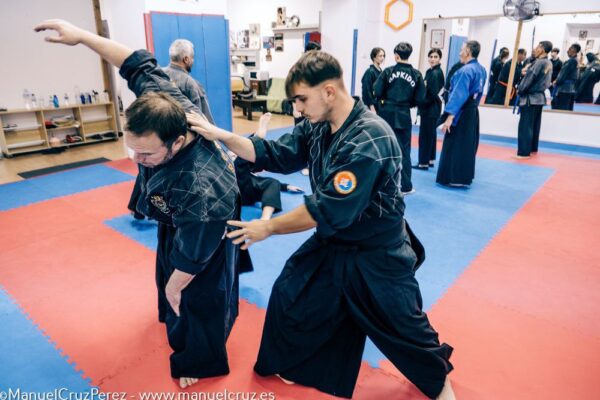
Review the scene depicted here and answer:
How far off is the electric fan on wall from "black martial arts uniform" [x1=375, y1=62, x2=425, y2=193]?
413cm

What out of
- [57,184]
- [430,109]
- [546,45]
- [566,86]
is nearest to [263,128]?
[430,109]

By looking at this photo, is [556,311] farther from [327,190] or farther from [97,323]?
[97,323]

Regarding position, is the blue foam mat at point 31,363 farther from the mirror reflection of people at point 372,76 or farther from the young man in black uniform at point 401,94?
the mirror reflection of people at point 372,76

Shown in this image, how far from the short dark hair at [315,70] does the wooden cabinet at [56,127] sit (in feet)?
22.1

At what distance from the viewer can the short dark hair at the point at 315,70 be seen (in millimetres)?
1505

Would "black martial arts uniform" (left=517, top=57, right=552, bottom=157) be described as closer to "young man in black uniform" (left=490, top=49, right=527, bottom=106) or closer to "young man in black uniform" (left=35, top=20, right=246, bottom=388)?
"young man in black uniform" (left=490, top=49, right=527, bottom=106)

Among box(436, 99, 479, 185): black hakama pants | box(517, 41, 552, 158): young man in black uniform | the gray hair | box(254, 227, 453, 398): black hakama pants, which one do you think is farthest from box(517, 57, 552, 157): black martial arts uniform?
box(254, 227, 453, 398): black hakama pants

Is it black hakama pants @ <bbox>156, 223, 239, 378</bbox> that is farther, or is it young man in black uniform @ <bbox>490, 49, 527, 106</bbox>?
young man in black uniform @ <bbox>490, 49, 527, 106</bbox>

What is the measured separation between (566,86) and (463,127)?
471 centimetres

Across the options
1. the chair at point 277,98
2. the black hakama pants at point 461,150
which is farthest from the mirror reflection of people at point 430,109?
the chair at point 277,98

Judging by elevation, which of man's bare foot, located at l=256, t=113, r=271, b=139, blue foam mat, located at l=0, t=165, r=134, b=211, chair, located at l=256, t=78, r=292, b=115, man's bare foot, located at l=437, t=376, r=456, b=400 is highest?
man's bare foot, located at l=256, t=113, r=271, b=139

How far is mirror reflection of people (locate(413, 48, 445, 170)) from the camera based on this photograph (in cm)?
550

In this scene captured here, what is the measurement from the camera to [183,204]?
1.64 metres

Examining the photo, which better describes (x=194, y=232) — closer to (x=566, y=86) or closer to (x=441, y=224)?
(x=441, y=224)
